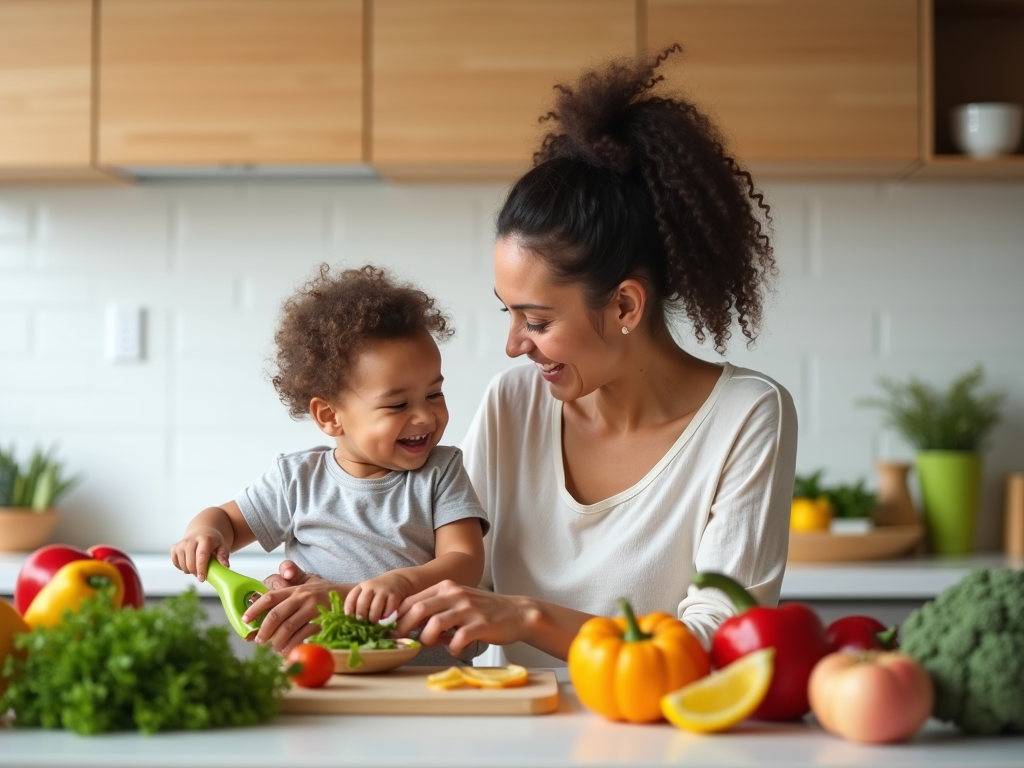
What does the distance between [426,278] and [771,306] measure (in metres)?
0.95

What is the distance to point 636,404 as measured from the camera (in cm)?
187

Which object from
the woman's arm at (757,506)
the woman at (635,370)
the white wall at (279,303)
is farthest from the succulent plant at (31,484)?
the woman's arm at (757,506)

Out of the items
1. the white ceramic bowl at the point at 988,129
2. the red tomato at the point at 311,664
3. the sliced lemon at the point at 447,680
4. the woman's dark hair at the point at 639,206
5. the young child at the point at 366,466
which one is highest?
the white ceramic bowl at the point at 988,129

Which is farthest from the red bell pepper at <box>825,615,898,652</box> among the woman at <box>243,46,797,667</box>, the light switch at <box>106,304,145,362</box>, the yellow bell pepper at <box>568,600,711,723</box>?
the light switch at <box>106,304,145,362</box>

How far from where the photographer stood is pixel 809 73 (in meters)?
2.96

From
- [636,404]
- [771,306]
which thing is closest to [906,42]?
[771,306]

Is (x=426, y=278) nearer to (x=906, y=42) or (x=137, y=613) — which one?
(x=906, y=42)

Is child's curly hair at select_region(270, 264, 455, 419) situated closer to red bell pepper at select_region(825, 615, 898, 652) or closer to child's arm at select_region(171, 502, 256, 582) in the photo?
child's arm at select_region(171, 502, 256, 582)

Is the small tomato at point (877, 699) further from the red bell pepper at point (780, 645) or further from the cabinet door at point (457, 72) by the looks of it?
the cabinet door at point (457, 72)

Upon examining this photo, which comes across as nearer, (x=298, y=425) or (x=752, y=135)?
(x=752, y=135)

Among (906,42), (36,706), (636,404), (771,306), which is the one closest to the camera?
(36,706)

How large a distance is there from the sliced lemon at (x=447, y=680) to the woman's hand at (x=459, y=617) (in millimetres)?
91

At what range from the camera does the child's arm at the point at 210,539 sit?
1502mm

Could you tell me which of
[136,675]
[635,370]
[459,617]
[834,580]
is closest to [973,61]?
[834,580]
